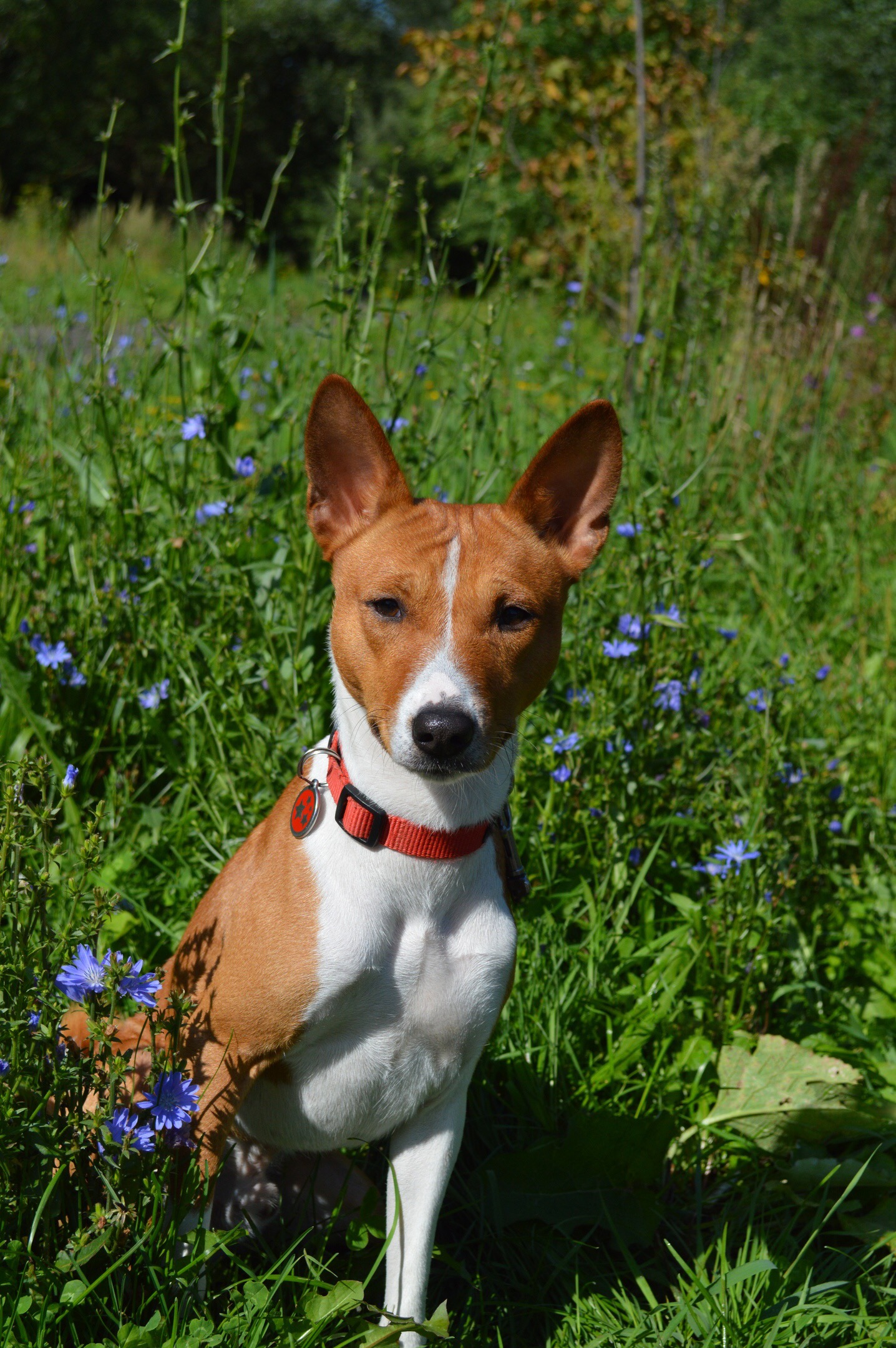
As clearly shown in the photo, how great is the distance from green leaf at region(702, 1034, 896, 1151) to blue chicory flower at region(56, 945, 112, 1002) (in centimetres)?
172

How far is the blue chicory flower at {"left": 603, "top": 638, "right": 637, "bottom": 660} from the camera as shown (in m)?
3.03

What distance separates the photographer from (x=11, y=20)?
20.5m

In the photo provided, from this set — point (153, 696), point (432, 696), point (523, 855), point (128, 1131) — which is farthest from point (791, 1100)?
point (153, 696)

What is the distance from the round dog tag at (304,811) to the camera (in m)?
2.07

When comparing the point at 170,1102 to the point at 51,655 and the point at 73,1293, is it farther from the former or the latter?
the point at 51,655

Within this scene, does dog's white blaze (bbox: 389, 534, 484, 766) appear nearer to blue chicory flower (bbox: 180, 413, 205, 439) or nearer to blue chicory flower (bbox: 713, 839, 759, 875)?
blue chicory flower (bbox: 713, 839, 759, 875)

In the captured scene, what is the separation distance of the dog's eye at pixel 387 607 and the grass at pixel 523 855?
26.5 inches

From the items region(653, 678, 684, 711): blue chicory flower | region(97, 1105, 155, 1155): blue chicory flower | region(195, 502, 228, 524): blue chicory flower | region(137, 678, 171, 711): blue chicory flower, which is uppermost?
region(195, 502, 228, 524): blue chicory flower

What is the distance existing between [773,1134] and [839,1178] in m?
0.18

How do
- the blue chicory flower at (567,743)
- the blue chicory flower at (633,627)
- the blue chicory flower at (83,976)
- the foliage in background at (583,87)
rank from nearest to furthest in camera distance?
the blue chicory flower at (83,976), the blue chicory flower at (567,743), the blue chicory flower at (633,627), the foliage in background at (583,87)

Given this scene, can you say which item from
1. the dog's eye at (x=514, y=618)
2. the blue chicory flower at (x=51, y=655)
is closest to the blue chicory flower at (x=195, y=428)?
the blue chicory flower at (x=51, y=655)

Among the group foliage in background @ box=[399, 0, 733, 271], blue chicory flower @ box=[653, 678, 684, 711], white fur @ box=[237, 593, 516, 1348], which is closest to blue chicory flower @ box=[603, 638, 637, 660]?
blue chicory flower @ box=[653, 678, 684, 711]

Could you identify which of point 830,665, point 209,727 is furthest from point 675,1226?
point 830,665

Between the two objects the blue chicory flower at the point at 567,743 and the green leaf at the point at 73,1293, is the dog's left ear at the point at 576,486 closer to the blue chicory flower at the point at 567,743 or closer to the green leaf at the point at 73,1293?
the blue chicory flower at the point at 567,743
